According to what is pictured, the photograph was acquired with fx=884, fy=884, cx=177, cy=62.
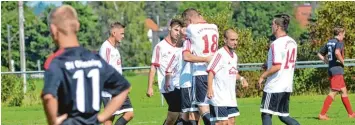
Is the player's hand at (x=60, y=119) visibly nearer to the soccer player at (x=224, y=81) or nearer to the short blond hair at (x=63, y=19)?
the short blond hair at (x=63, y=19)

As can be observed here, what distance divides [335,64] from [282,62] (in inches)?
207

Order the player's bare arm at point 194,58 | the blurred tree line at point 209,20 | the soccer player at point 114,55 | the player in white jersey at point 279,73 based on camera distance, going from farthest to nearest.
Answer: the blurred tree line at point 209,20 < the soccer player at point 114,55 < the player's bare arm at point 194,58 < the player in white jersey at point 279,73

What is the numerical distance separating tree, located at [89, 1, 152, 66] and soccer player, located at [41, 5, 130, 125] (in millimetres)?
84607

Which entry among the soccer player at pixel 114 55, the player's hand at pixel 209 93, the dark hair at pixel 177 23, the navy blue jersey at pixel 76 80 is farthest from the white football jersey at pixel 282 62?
the navy blue jersey at pixel 76 80

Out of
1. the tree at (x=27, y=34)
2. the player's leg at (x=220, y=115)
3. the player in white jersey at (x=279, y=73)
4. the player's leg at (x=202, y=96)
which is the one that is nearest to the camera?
the player's leg at (x=220, y=115)

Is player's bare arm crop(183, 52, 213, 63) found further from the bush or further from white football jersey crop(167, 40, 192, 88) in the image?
the bush

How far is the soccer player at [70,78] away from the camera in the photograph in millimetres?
6254

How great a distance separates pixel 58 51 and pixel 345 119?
11149 mm

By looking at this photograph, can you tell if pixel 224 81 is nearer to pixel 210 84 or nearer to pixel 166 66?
pixel 210 84

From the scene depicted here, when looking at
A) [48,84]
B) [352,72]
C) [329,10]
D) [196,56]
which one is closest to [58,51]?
[48,84]

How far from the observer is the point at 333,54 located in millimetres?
17000

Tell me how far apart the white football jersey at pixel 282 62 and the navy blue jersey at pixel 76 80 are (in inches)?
231

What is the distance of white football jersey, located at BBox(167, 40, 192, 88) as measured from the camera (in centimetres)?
1360

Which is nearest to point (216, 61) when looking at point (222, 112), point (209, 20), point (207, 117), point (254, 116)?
point (222, 112)
